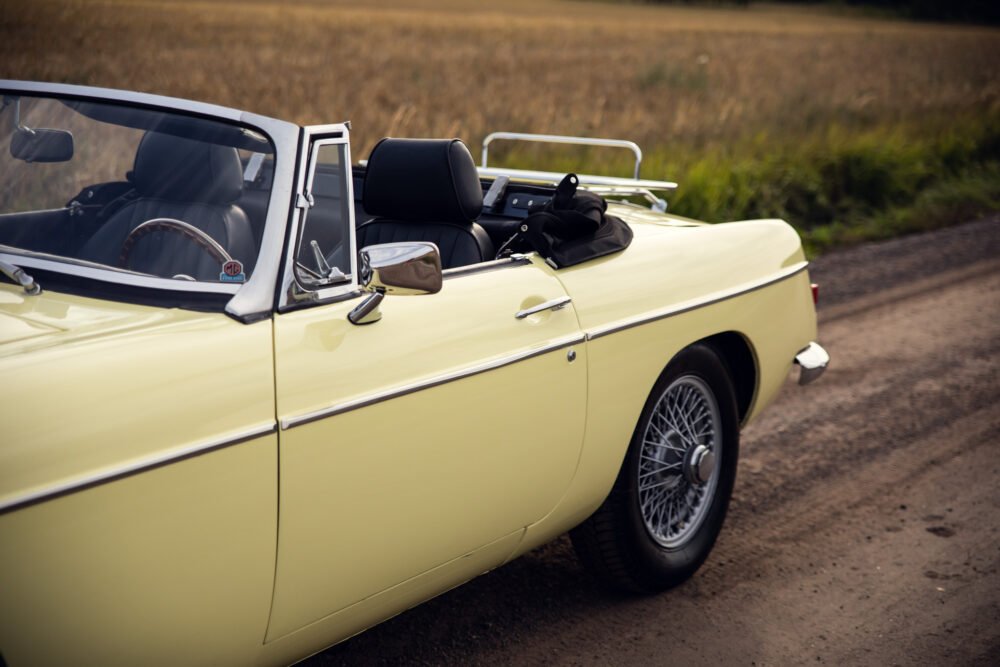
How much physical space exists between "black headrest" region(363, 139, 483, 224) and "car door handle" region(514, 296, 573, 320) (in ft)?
1.53

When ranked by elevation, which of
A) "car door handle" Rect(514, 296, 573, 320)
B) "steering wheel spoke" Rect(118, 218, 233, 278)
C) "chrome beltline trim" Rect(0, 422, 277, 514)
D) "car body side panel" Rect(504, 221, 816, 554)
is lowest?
"car body side panel" Rect(504, 221, 816, 554)

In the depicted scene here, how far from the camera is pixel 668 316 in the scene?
3.38 meters

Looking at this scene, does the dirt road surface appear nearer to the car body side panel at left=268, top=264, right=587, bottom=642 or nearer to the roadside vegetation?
the car body side panel at left=268, top=264, right=587, bottom=642

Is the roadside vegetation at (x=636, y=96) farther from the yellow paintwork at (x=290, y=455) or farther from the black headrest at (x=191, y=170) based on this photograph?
the black headrest at (x=191, y=170)

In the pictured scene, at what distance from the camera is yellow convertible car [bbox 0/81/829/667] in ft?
6.55

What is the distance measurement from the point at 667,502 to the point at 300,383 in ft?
5.79

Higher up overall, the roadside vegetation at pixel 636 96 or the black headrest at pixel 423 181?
the black headrest at pixel 423 181

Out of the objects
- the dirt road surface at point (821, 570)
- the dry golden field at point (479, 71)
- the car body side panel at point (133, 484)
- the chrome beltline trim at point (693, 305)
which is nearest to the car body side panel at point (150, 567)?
the car body side panel at point (133, 484)

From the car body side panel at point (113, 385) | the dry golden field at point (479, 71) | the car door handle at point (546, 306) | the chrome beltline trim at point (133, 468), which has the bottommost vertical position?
the dry golden field at point (479, 71)

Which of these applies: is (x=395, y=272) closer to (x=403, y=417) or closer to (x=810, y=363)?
(x=403, y=417)

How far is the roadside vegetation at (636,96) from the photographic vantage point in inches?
417

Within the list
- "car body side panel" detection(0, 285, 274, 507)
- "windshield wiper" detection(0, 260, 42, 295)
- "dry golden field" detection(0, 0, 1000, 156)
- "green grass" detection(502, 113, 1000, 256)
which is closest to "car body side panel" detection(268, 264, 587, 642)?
"car body side panel" detection(0, 285, 274, 507)

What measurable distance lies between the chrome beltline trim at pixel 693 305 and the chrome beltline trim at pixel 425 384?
0.12 metres

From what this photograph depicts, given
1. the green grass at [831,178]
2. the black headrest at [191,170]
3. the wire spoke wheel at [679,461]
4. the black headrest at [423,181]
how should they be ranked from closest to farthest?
the black headrest at [191,170] → the black headrest at [423,181] → the wire spoke wheel at [679,461] → the green grass at [831,178]
